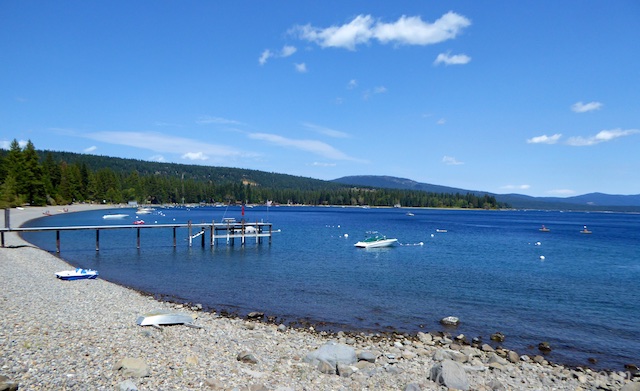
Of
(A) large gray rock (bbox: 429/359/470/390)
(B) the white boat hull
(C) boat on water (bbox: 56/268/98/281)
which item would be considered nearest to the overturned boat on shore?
(A) large gray rock (bbox: 429/359/470/390)

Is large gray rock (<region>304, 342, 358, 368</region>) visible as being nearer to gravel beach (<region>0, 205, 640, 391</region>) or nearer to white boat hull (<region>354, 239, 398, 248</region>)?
gravel beach (<region>0, 205, 640, 391</region>)

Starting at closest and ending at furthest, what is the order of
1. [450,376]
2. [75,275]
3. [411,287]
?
[450,376], [75,275], [411,287]

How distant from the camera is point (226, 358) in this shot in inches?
552

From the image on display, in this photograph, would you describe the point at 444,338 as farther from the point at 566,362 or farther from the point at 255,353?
the point at 255,353

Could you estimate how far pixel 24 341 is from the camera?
42.2ft

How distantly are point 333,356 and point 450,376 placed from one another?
11.8ft

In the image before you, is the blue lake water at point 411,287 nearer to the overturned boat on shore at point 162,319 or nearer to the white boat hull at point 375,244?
the white boat hull at point 375,244

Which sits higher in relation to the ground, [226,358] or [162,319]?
[162,319]

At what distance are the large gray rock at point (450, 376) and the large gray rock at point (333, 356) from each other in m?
2.55

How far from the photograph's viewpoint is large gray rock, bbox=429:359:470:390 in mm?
13078

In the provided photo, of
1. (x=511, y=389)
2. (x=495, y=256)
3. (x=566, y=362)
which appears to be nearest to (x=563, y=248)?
(x=495, y=256)

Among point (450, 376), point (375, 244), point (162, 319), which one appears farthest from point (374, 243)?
point (450, 376)

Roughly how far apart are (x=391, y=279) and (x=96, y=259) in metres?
26.6

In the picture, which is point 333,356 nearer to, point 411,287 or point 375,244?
point 411,287
